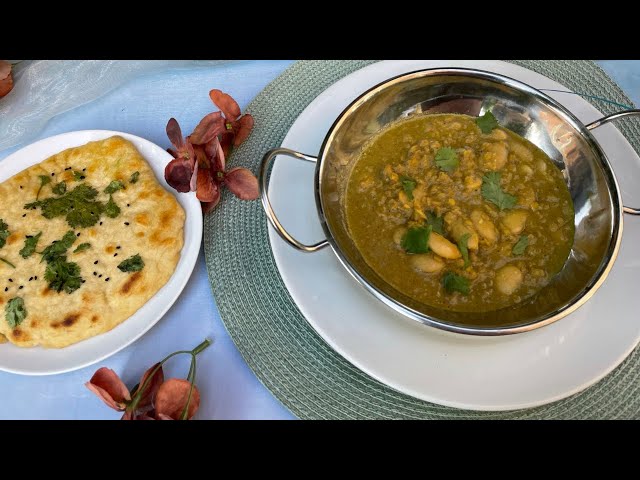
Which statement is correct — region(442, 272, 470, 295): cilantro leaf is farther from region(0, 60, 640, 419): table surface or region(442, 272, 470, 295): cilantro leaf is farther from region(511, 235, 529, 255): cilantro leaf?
region(0, 60, 640, 419): table surface

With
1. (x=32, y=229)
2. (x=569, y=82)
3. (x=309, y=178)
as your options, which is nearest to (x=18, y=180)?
(x=32, y=229)

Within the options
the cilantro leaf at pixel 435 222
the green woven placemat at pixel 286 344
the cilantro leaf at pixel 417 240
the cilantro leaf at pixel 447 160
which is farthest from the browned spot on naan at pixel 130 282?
the cilantro leaf at pixel 447 160

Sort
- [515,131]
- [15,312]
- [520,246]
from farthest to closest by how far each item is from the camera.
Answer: [515,131]
[520,246]
[15,312]

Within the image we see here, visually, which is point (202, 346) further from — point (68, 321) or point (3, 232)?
point (3, 232)

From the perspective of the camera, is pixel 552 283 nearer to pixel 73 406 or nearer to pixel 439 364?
pixel 439 364

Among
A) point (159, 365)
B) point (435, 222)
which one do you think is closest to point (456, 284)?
point (435, 222)
